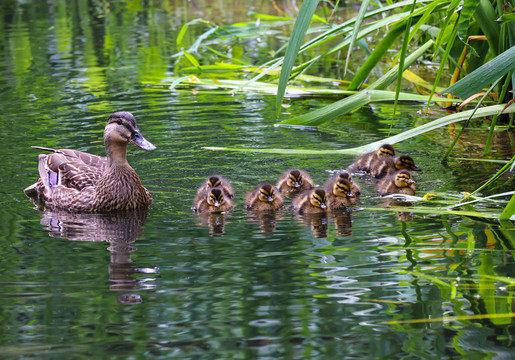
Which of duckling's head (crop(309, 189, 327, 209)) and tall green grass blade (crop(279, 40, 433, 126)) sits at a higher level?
tall green grass blade (crop(279, 40, 433, 126))

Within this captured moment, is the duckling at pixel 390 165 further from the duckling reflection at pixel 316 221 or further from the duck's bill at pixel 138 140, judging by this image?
the duck's bill at pixel 138 140

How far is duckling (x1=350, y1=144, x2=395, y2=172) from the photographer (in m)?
5.58

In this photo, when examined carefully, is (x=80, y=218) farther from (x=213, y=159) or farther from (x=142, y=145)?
(x=213, y=159)

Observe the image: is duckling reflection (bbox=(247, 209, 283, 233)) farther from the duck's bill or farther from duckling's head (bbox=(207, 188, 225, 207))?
the duck's bill

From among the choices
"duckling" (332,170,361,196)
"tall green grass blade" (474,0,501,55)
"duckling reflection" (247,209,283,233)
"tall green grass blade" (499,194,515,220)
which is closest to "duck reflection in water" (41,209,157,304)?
"duckling reflection" (247,209,283,233)

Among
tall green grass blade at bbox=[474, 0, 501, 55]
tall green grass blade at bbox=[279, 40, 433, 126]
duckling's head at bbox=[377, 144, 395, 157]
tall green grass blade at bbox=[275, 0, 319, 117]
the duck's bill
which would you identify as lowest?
duckling's head at bbox=[377, 144, 395, 157]

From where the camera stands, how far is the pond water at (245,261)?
275cm

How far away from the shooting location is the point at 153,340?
2756 millimetres

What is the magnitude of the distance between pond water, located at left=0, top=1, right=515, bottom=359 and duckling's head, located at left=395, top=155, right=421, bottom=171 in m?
0.08

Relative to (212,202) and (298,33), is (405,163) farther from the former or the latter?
(298,33)

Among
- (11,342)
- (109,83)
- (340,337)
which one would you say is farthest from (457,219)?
(109,83)

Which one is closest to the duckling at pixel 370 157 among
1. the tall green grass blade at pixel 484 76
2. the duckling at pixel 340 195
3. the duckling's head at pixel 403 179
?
the duckling's head at pixel 403 179

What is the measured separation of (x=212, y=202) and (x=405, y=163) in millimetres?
1366

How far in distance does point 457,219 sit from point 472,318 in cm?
134
